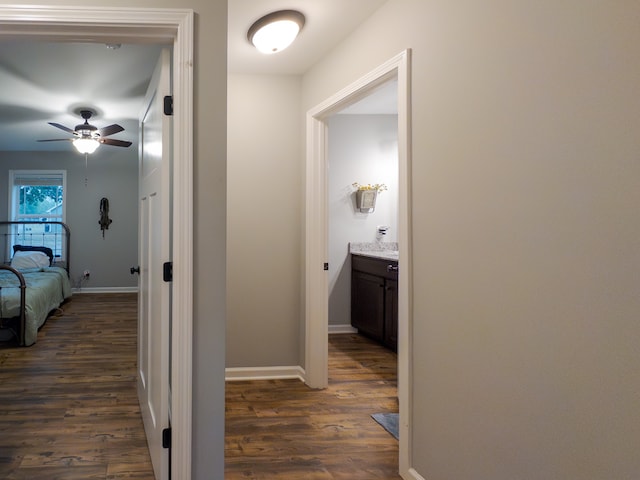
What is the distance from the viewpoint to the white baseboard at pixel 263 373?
353cm

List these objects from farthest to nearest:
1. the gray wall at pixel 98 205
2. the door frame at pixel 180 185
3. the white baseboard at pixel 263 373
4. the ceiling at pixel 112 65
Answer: the gray wall at pixel 98 205 < the white baseboard at pixel 263 373 < the ceiling at pixel 112 65 < the door frame at pixel 180 185

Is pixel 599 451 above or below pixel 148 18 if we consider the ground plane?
below

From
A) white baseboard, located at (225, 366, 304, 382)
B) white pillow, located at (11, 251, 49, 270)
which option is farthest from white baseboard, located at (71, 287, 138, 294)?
white baseboard, located at (225, 366, 304, 382)

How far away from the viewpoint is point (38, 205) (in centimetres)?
779

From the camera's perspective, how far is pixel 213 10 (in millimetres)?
1761

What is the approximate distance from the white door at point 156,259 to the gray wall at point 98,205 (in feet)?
19.1

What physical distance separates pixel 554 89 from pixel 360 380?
2.73m

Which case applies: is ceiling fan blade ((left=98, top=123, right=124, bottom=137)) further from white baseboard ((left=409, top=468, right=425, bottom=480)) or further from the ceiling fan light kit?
white baseboard ((left=409, top=468, right=425, bottom=480))

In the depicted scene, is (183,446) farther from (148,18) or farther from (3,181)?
(3,181)

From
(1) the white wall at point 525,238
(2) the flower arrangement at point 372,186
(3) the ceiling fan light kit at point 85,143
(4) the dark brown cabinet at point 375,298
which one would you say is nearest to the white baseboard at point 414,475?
(1) the white wall at point 525,238

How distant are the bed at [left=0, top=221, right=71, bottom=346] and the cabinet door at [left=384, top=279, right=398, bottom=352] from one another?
3.50 m

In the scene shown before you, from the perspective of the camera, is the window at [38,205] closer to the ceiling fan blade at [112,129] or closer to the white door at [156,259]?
the ceiling fan blade at [112,129]

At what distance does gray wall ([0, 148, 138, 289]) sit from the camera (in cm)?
775

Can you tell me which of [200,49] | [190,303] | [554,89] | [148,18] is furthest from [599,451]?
[148,18]
